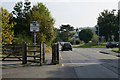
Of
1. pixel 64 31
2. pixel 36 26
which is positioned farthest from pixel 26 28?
pixel 64 31

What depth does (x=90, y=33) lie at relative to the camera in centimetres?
8838

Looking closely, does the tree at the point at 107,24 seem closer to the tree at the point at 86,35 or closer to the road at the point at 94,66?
the tree at the point at 86,35

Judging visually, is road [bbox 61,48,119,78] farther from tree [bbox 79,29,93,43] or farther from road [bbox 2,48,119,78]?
tree [bbox 79,29,93,43]

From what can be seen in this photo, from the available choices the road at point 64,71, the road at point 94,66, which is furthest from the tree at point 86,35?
the road at point 64,71

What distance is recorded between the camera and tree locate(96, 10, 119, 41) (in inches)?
2655

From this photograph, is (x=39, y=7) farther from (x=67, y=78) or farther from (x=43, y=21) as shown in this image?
(x=67, y=78)

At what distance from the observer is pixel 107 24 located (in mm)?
67250

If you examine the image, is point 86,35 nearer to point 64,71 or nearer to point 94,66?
point 94,66

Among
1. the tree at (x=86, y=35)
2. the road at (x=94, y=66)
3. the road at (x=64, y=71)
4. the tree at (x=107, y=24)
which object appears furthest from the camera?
the tree at (x=86, y=35)

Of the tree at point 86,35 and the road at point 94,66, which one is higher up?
the tree at point 86,35

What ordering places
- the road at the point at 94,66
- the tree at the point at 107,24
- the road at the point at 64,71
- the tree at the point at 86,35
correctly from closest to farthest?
the road at the point at 64,71 < the road at the point at 94,66 < the tree at the point at 107,24 < the tree at the point at 86,35

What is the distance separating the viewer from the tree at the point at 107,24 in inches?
2655

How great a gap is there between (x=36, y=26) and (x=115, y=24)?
53769 millimetres

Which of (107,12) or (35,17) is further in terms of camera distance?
(107,12)
